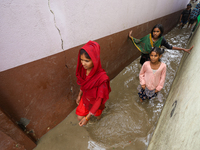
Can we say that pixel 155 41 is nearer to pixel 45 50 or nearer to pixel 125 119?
pixel 125 119

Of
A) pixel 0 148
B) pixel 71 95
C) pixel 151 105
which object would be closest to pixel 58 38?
pixel 71 95

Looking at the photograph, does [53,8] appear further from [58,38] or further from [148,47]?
[148,47]

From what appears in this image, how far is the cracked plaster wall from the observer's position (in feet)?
3.29

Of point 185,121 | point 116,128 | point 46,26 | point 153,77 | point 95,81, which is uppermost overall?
point 46,26

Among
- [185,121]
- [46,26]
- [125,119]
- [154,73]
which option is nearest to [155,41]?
[154,73]

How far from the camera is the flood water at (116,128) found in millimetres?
1700

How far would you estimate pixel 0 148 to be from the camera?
48.1 inches

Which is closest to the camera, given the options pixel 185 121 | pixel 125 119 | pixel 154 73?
pixel 185 121

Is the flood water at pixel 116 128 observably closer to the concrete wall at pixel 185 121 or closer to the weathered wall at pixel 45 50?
the weathered wall at pixel 45 50

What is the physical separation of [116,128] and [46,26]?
6.47ft

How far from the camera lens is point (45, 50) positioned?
1320 millimetres

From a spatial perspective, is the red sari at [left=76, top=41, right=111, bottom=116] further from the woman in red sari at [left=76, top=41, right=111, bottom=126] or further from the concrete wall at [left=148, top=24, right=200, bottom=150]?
the concrete wall at [left=148, top=24, right=200, bottom=150]

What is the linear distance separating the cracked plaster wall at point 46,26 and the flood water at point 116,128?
1.38m

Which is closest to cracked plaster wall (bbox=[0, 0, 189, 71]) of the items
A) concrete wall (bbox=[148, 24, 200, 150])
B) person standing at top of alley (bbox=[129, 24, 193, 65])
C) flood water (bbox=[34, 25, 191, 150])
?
person standing at top of alley (bbox=[129, 24, 193, 65])
